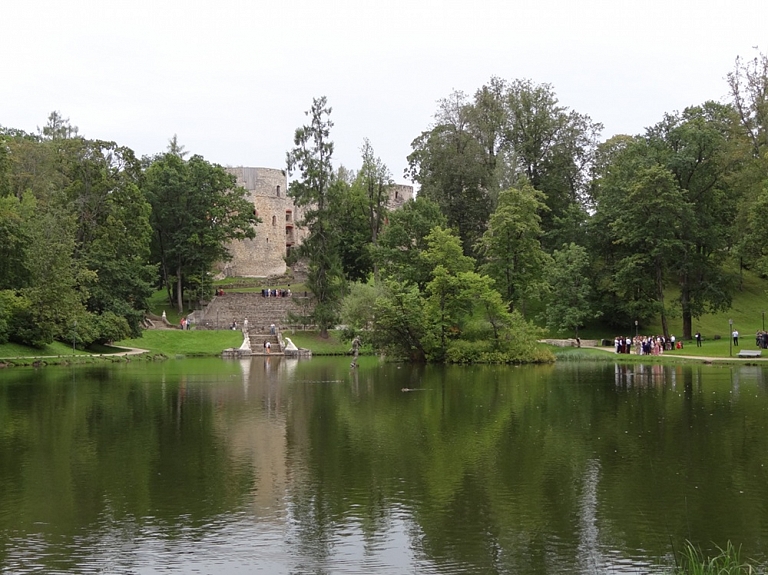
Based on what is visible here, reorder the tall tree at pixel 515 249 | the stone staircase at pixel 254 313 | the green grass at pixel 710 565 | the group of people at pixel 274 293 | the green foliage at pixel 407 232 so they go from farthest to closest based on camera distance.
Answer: the group of people at pixel 274 293, the green foliage at pixel 407 232, the stone staircase at pixel 254 313, the tall tree at pixel 515 249, the green grass at pixel 710 565

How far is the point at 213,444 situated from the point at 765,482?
895 centimetres

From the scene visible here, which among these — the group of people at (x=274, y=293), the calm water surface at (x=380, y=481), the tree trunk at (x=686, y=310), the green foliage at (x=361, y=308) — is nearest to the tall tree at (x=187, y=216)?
the group of people at (x=274, y=293)

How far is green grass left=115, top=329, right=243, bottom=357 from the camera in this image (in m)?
50.5

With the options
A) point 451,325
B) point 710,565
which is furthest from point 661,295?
point 710,565

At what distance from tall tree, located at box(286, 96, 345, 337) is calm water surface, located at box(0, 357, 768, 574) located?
30.3 m

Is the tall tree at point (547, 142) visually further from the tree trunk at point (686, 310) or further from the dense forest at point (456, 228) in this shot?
the tree trunk at point (686, 310)

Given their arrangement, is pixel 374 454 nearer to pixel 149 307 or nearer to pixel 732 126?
pixel 149 307

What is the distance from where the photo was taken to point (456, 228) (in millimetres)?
58938

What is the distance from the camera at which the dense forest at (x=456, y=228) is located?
42656mm

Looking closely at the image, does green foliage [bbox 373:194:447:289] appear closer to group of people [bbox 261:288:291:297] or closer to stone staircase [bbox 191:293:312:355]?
stone staircase [bbox 191:293:312:355]

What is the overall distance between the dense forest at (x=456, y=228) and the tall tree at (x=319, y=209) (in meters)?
0.12

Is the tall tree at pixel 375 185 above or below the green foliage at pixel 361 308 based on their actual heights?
above

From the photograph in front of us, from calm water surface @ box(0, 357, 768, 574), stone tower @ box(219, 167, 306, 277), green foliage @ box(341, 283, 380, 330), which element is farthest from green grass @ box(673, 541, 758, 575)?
stone tower @ box(219, 167, 306, 277)

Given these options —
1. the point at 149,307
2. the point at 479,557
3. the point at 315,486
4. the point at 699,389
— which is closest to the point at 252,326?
the point at 149,307
